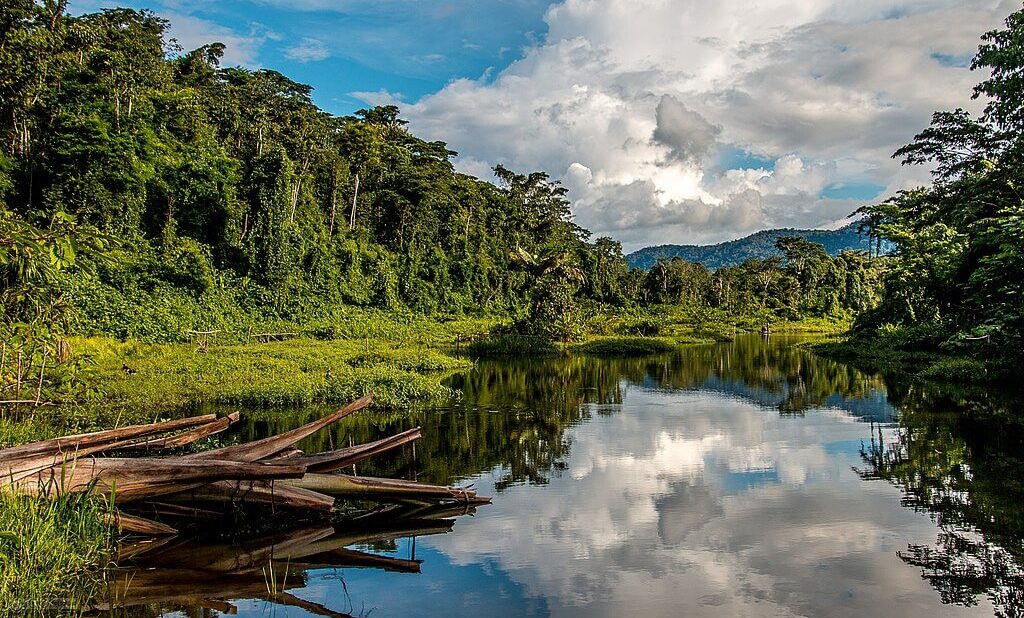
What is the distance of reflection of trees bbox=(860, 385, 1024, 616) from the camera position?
762 cm

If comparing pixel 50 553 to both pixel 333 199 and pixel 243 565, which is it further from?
pixel 333 199

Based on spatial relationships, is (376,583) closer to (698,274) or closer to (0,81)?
(0,81)

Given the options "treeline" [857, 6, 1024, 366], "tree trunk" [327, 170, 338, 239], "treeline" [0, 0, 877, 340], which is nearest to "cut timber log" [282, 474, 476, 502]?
"treeline" [857, 6, 1024, 366]

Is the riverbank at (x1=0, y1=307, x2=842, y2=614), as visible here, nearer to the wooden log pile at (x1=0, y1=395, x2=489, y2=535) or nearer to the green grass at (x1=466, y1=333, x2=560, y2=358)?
the wooden log pile at (x1=0, y1=395, x2=489, y2=535)

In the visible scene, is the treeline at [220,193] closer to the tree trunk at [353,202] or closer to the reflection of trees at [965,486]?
the tree trunk at [353,202]

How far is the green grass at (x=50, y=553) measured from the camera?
5.97 meters

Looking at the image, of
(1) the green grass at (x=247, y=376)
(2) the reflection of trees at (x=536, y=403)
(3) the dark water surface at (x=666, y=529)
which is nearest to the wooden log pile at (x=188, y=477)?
(3) the dark water surface at (x=666, y=529)

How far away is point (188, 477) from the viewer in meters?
7.79

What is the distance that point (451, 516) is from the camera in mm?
9984

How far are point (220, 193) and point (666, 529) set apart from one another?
4300cm

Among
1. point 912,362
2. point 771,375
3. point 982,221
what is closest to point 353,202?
point 771,375

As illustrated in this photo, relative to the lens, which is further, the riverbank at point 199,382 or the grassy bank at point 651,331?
the grassy bank at point 651,331

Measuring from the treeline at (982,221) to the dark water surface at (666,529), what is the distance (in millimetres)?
2612

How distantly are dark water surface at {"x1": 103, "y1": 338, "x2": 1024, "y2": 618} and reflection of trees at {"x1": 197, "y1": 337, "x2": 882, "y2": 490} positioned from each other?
0.12 m
